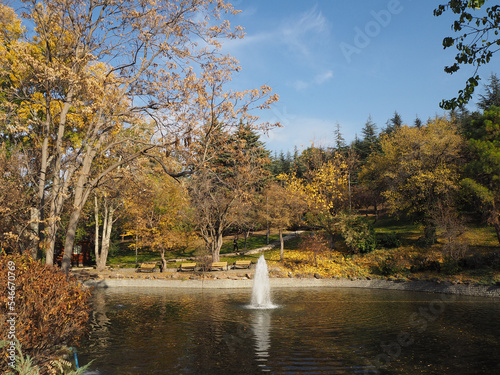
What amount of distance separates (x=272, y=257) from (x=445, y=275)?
16.0 m

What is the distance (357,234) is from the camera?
1277 inches

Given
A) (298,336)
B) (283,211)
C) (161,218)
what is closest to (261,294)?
(298,336)

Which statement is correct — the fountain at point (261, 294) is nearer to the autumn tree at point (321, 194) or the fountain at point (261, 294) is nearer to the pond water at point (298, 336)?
the pond water at point (298, 336)

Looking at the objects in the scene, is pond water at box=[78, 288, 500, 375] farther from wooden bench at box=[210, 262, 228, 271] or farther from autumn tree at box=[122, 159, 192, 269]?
autumn tree at box=[122, 159, 192, 269]

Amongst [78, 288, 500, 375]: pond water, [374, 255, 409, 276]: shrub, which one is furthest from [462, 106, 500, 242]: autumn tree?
[78, 288, 500, 375]: pond water

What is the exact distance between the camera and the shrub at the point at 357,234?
32.4 m

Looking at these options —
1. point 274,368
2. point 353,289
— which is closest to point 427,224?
point 353,289

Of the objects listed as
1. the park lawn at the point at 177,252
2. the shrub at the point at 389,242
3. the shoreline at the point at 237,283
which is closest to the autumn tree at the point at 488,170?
the shrub at the point at 389,242

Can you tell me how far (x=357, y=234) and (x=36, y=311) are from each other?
29.6 metres

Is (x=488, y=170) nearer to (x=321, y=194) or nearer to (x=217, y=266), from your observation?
(x=321, y=194)

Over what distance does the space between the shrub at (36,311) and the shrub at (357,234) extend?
1109 inches

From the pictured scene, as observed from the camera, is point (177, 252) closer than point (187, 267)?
No

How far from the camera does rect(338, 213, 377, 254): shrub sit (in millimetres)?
32406

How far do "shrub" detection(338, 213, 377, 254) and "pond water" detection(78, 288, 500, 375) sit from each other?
12.9 metres
